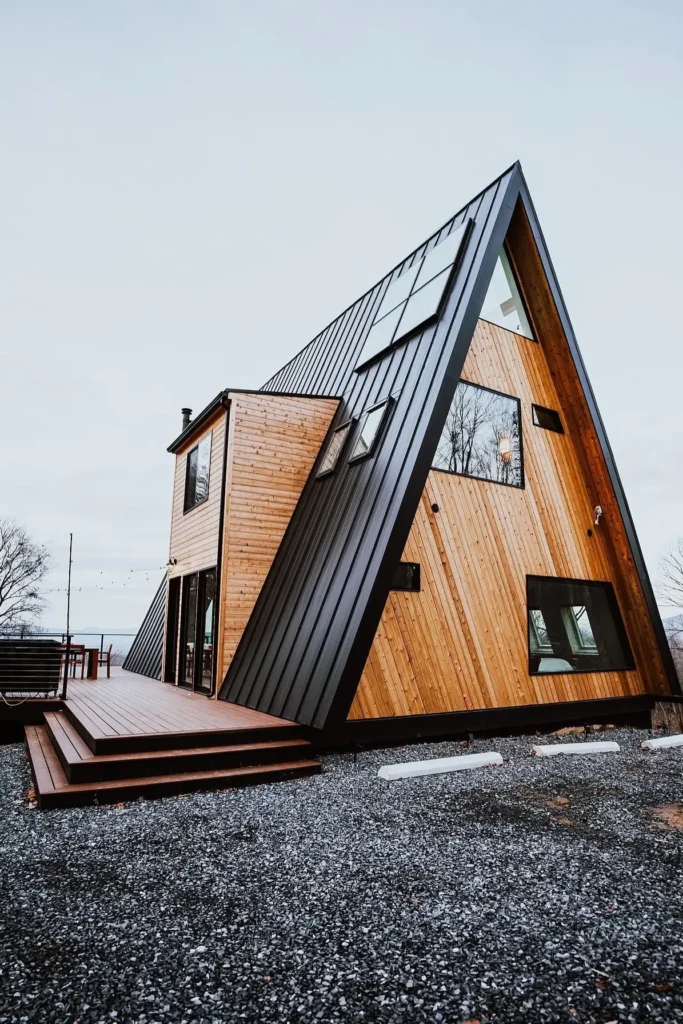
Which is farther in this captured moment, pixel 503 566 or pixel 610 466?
pixel 610 466

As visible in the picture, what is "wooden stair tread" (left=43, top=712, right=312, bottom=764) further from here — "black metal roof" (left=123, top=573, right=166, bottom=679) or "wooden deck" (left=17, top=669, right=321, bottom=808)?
"black metal roof" (left=123, top=573, right=166, bottom=679)

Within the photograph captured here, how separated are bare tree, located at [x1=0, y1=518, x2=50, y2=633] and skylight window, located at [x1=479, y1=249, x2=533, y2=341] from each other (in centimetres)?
2158

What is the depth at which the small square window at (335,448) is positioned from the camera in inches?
310

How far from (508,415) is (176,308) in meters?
51.6

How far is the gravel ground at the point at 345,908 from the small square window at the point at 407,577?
236 cm

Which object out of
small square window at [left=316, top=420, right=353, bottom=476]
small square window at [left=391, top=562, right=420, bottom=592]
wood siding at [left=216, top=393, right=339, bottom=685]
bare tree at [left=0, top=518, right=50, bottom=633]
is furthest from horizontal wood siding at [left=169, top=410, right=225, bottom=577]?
bare tree at [left=0, top=518, right=50, bottom=633]

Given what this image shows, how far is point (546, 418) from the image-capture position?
860cm

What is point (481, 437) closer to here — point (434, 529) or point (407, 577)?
point (434, 529)

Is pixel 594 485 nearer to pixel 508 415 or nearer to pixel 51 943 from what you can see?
pixel 508 415

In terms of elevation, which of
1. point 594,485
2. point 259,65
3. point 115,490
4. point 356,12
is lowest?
point 594,485

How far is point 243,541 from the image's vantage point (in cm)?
791

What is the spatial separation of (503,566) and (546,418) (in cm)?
259

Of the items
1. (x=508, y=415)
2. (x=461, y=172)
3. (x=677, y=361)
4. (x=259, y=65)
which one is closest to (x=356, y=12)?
(x=259, y=65)

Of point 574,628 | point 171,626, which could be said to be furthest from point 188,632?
point 574,628
